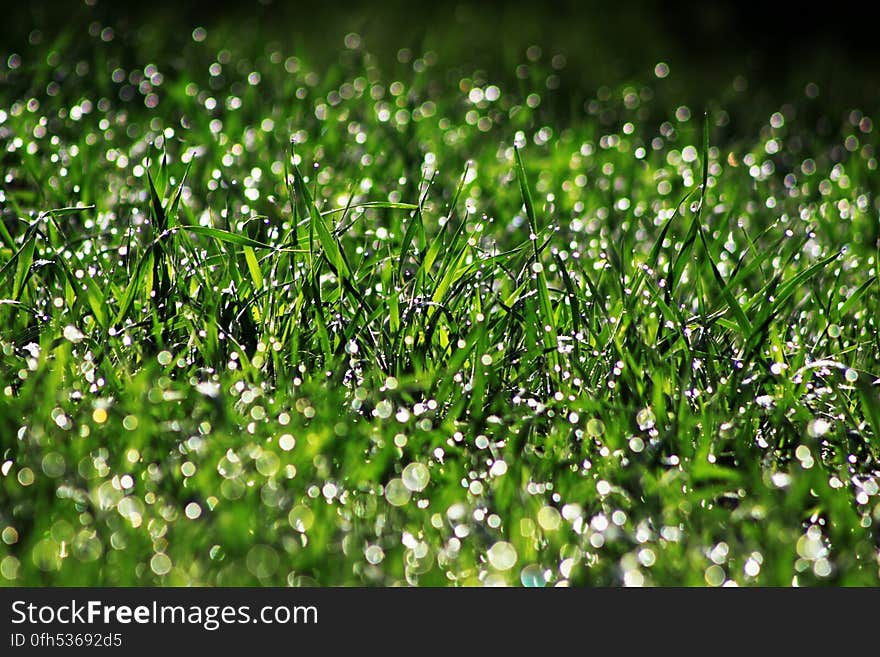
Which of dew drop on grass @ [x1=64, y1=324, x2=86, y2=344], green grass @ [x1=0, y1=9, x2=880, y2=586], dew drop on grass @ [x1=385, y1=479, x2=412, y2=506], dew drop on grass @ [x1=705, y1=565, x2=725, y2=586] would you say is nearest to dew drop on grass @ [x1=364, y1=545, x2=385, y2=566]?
green grass @ [x1=0, y1=9, x2=880, y2=586]

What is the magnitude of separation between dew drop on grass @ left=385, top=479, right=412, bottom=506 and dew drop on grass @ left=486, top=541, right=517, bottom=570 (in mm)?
162

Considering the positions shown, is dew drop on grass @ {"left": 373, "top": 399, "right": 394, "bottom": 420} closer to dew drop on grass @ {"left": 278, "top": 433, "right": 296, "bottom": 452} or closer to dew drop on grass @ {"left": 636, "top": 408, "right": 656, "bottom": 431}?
dew drop on grass @ {"left": 278, "top": 433, "right": 296, "bottom": 452}

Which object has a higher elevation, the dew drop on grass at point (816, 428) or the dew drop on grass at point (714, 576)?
the dew drop on grass at point (816, 428)

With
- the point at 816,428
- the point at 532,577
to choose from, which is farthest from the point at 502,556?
the point at 816,428

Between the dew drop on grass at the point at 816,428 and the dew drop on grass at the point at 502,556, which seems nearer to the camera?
the dew drop on grass at the point at 502,556

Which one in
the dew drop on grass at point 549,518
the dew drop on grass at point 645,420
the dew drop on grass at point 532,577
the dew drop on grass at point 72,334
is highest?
the dew drop on grass at point 72,334

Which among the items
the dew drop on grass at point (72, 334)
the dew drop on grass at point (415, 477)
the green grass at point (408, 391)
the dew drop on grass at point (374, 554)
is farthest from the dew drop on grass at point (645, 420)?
the dew drop on grass at point (72, 334)

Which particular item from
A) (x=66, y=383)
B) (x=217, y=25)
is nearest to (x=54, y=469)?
(x=66, y=383)

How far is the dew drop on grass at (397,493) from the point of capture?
1.42 metres

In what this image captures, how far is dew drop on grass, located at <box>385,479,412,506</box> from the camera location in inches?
55.7

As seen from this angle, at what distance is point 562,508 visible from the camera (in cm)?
142

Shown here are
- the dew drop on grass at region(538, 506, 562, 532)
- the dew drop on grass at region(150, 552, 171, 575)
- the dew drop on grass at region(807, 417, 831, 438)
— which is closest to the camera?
the dew drop on grass at region(150, 552, 171, 575)

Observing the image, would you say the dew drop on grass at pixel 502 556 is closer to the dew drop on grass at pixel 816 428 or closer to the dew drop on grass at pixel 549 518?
the dew drop on grass at pixel 549 518

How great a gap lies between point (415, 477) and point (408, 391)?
0.65 ft
